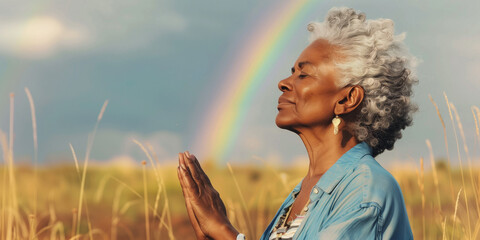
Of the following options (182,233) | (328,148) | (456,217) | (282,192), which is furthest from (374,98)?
(182,233)

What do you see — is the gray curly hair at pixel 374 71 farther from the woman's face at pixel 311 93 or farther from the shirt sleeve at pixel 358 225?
the shirt sleeve at pixel 358 225

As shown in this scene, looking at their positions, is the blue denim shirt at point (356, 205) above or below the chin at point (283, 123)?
below

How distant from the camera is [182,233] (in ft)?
28.7

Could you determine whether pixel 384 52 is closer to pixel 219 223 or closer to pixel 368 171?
pixel 368 171

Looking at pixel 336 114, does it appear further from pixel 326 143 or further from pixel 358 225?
pixel 358 225

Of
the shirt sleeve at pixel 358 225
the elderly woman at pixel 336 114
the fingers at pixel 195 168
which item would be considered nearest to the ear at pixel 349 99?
the elderly woman at pixel 336 114

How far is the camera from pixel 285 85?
2.32m

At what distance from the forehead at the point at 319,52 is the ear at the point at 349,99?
15 cm

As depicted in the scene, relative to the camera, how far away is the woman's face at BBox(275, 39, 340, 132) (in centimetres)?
222

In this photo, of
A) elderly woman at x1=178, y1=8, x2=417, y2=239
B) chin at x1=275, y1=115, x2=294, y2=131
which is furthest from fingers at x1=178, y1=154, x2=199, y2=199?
chin at x1=275, y1=115, x2=294, y2=131

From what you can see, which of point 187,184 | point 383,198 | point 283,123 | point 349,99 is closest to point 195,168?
point 187,184

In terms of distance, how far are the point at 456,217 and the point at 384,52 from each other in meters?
1.80

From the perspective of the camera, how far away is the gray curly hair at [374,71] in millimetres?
2182

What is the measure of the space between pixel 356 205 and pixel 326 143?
1.32ft
